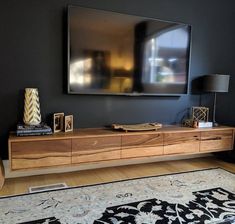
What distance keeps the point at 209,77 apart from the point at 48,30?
2030 mm

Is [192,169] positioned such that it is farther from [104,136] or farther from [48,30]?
[48,30]

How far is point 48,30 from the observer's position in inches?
98.0

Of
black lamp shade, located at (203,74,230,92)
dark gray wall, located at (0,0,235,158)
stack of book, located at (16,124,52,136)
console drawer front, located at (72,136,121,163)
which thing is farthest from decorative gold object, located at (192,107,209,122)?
stack of book, located at (16,124,52,136)

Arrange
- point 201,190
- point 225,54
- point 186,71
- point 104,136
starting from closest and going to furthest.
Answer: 1. point 201,190
2. point 104,136
3. point 186,71
4. point 225,54

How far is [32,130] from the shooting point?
2.25m

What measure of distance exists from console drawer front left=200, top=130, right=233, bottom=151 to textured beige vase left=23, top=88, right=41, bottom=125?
6.36 ft

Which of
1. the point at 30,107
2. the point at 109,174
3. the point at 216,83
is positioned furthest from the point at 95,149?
the point at 216,83

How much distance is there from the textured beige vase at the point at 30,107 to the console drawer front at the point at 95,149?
470 mm

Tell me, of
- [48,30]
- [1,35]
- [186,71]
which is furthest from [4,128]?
[186,71]

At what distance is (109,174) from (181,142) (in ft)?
2.99

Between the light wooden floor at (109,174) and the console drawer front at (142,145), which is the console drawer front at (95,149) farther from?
the light wooden floor at (109,174)

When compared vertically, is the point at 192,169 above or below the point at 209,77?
below

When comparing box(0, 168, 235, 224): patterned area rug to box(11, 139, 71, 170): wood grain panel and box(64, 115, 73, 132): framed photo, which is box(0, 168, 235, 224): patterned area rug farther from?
box(64, 115, 73, 132): framed photo

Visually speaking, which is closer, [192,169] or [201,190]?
[201,190]
